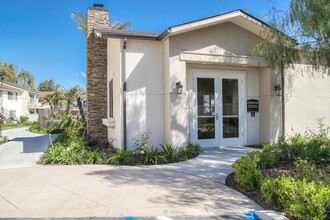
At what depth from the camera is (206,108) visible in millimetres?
9516

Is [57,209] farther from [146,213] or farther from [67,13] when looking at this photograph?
[67,13]

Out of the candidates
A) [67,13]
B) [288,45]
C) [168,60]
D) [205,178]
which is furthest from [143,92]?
[67,13]

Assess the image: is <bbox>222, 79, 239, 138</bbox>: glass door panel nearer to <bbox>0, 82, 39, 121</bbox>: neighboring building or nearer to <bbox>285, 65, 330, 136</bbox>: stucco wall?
<bbox>285, 65, 330, 136</bbox>: stucco wall

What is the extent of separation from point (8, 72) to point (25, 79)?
6128 mm

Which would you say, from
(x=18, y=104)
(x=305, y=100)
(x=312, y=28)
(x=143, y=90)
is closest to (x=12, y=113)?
(x=18, y=104)

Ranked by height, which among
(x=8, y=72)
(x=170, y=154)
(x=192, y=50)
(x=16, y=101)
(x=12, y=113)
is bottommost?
(x=170, y=154)

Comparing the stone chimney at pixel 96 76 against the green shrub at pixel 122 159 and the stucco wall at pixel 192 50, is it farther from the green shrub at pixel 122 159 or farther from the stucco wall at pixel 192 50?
the stucco wall at pixel 192 50

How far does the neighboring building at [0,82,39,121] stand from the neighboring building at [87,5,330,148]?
32.2m

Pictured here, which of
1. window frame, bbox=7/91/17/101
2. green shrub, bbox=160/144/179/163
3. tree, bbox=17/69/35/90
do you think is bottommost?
green shrub, bbox=160/144/179/163

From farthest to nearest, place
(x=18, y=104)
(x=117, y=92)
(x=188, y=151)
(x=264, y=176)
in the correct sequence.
Result: 1. (x=18, y=104)
2. (x=117, y=92)
3. (x=188, y=151)
4. (x=264, y=176)

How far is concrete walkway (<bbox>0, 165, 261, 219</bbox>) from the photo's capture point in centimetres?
385

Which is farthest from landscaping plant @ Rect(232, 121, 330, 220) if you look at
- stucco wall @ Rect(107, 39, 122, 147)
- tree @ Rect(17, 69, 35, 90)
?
tree @ Rect(17, 69, 35, 90)

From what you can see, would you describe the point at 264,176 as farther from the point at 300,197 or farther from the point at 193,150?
the point at 193,150

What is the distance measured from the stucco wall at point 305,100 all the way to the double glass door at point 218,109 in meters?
2.09
